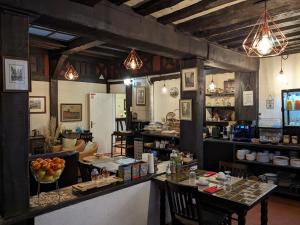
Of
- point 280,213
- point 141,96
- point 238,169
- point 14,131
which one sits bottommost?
point 280,213

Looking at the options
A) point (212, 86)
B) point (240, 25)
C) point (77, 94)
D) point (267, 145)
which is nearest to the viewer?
point (240, 25)

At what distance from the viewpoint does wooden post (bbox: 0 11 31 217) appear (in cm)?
197

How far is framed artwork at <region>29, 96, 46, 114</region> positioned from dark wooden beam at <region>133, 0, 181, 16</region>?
195 inches

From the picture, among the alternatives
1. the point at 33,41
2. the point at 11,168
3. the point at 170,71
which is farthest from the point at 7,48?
the point at 170,71

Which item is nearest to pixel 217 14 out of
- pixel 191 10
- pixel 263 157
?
pixel 191 10

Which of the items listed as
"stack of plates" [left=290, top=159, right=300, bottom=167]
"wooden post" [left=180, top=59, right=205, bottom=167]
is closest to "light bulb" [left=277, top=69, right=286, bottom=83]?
"stack of plates" [left=290, top=159, right=300, bottom=167]

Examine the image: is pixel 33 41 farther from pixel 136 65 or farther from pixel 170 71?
pixel 170 71

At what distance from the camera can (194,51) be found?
395 centimetres

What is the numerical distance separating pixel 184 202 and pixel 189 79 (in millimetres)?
2197

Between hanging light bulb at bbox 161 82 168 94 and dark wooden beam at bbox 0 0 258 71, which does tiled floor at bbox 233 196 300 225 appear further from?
hanging light bulb at bbox 161 82 168 94

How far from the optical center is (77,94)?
8000 mm

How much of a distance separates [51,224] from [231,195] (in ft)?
5.74

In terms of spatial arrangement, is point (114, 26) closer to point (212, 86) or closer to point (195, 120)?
point (195, 120)

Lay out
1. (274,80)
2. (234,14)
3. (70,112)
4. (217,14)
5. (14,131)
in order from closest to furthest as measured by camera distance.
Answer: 1. (14,131)
2. (234,14)
3. (217,14)
4. (274,80)
5. (70,112)
